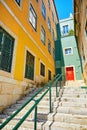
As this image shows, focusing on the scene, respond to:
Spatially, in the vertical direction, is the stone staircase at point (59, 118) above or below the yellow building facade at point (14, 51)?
below

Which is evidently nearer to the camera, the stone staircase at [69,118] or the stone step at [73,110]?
the stone staircase at [69,118]

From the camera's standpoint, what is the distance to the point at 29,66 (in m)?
8.11

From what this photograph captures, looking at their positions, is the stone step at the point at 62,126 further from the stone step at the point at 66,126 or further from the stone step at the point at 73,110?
the stone step at the point at 73,110

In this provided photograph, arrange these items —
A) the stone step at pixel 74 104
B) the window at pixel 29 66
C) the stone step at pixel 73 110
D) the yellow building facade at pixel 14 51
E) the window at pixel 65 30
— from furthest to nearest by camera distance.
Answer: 1. the window at pixel 65 30
2. the window at pixel 29 66
3. the yellow building facade at pixel 14 51
4. the stone step at pixel 74 104
5. the stone step at pixel 73 110

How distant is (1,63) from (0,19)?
5.88 ft

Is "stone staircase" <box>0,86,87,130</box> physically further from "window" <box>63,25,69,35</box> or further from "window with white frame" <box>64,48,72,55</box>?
"window" <box>63,25,69,35</box>

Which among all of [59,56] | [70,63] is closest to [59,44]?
[59,56]

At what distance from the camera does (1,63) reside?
5.27 metres

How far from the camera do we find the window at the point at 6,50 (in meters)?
5.36

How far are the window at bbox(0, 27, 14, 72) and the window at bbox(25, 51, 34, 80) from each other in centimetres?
182

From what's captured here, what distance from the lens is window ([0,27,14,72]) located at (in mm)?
5363

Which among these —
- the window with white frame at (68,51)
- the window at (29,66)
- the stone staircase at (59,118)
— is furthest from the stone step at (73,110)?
the window with white frame at (68,51)

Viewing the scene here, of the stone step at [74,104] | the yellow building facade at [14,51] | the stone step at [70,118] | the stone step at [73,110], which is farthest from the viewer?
the yellow building facade at [14,51]

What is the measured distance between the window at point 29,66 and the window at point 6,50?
1.82 m
